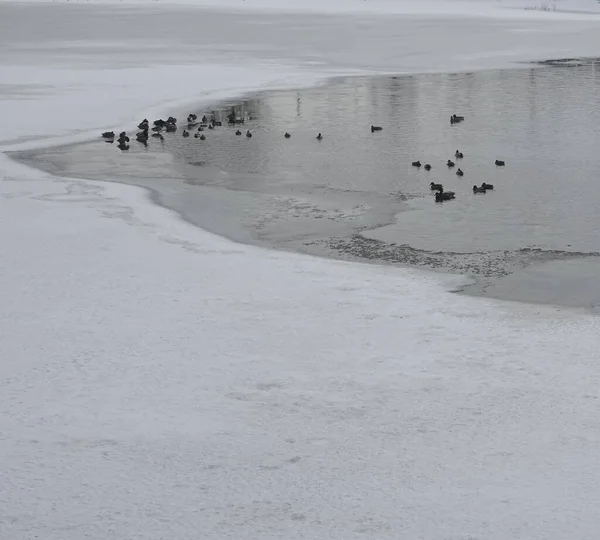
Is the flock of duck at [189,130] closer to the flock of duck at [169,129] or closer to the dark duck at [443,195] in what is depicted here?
the flock of duck at [169,129]

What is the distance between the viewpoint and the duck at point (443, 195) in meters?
10.4

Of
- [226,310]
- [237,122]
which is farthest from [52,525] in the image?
[237,122]

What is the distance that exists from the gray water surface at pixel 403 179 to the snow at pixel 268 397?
27.0 inches

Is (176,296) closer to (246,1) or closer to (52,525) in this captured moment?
(52,525)

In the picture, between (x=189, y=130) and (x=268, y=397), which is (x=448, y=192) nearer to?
(x=268, y=397)

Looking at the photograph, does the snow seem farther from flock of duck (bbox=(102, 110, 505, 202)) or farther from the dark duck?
flock of duck (bbox=(102, 110, 505, 202))

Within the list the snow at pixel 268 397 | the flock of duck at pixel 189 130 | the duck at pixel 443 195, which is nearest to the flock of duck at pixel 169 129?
the flock of duck at pixel 189 130

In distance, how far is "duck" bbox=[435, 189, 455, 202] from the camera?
10.4 m

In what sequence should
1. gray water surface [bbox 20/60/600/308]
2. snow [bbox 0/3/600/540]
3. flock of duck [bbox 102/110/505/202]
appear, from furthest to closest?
1. flock of duck [bbox 102/110/505/202]
2. gray water surface [bbox 20/60/600/308]
3. snow [bbox 0/3/600/540]

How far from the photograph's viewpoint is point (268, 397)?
5371mm

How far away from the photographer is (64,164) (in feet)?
42.2

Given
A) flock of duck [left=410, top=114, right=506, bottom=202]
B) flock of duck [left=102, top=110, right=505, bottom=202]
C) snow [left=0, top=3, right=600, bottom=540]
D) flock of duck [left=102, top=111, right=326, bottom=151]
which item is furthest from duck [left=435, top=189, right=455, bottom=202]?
flock of duck [left=102, top=111, right=326, bottom=151]

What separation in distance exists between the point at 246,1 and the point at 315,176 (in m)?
61.1

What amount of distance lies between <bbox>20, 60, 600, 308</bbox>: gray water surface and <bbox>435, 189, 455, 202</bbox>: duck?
95 millimetres
